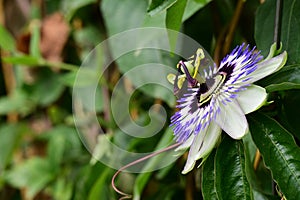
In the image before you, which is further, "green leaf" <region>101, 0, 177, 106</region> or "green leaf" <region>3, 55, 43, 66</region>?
"green leaf" <region>3, 55, 43, 66</region>

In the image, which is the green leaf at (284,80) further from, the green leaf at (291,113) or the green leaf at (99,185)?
the green leaf at (99,185)

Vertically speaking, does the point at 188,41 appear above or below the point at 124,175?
above

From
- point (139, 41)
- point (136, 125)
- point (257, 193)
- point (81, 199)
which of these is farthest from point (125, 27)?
point (257, 193)

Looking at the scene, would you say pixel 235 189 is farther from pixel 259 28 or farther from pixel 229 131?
pixel 259 28

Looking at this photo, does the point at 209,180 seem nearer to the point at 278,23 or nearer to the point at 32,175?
the point at 278,23

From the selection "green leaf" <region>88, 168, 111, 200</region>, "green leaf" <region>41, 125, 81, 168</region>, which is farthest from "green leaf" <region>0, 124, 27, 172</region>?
"green leaf" <region>88, 168, 111, 200</region>

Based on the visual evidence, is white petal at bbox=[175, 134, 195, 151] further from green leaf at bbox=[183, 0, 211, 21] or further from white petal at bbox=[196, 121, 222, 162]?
green leaf at bbox=[183, 0, 211, 21]

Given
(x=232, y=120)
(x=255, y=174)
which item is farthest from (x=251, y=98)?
(x=255, y=174)
